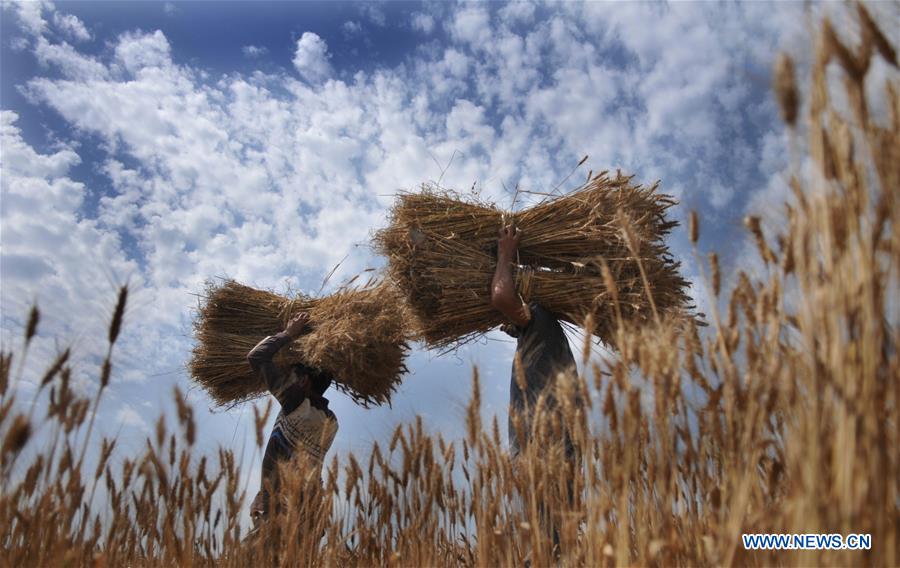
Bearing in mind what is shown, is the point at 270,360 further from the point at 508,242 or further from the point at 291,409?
the point at 508,242

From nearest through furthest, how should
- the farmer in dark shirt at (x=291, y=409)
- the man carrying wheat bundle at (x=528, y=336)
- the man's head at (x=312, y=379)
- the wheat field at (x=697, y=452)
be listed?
the wheat field at (x=697, y=452), the man carrying wheat bundle at (x=528, y=336), the farmer in dark shirt at (x=291, y=409), the man's head at (x=312, y=379)

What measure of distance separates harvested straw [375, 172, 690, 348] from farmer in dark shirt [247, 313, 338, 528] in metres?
0.71

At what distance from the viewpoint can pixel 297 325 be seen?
11.7 ft

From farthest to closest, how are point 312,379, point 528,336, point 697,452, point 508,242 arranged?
1. point 312,379
2. point 508,242
3. point 528,336
4. point 697,452

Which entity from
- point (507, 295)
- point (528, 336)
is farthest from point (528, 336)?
point (507, 295)

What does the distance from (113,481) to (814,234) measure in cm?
231

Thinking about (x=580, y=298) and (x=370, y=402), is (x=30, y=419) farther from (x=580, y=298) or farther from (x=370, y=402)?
(x=370, y=402)

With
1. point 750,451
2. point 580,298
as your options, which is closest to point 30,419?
point 750,451

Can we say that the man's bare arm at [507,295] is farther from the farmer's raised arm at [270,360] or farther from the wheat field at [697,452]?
the farmer's raised arm at [270,360]

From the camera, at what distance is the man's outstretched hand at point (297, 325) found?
11.6ft

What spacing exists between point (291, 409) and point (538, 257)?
1.53 meters

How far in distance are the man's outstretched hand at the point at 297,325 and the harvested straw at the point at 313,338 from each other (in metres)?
0.04

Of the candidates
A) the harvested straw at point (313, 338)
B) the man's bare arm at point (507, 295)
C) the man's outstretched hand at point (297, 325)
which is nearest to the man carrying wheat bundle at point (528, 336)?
the man's bare arm at point (507, 295)

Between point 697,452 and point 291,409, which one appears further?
point 291,409
